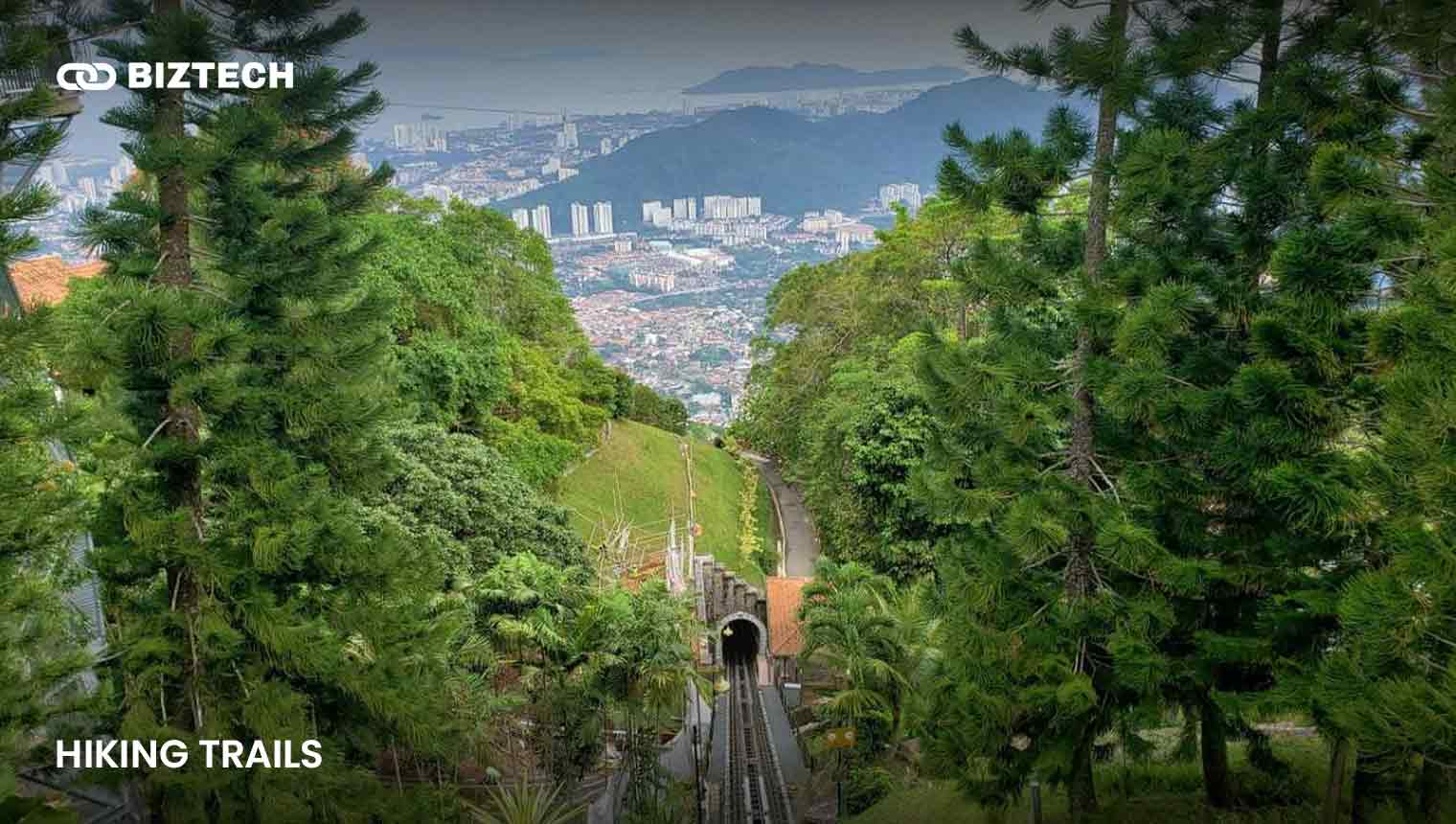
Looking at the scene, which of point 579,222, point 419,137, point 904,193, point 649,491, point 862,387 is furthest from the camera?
point 579,222

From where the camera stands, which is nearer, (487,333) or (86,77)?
(86,77)

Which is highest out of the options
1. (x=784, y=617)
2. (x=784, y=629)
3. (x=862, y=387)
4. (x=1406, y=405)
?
(x=1406, y=405)

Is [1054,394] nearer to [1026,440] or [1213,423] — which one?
Answer: [1026,440]

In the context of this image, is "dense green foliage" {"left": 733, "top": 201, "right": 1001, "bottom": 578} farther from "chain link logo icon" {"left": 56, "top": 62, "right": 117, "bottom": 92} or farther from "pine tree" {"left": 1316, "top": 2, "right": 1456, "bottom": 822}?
"chain link logo icon" {"left": 56, "top": 62, "right": 117, "bottom": 92}

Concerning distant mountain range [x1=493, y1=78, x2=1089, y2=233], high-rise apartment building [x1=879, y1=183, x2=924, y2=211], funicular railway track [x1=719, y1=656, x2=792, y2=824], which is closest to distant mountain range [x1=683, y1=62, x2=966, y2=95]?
distant mountain range [x1=493, y1=78, x2=1089, y2=233]

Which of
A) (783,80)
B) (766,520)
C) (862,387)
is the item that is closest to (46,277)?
(862,387)

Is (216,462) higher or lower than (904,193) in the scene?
lower

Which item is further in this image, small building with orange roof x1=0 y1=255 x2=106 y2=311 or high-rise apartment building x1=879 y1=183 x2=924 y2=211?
high-rise apartment building x1=879 y1=183 x2=924 y2=211

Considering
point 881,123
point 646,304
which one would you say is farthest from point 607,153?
point 646,304
